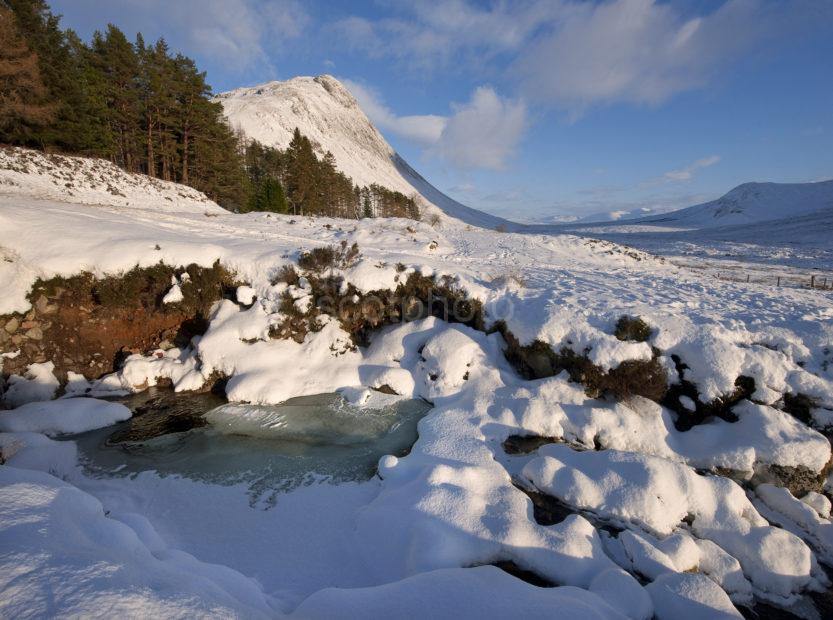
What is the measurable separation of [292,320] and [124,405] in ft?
15.9

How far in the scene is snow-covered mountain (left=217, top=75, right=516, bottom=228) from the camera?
111125 millimetres

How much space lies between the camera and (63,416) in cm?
840

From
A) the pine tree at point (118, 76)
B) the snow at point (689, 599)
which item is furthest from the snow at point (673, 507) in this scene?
the pine tree at point (118, 76)

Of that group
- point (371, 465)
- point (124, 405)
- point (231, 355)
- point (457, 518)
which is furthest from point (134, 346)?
point (457, 518)

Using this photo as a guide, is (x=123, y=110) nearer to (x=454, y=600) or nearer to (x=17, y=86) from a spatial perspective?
(x=17, y=86)

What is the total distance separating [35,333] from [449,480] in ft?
40.1

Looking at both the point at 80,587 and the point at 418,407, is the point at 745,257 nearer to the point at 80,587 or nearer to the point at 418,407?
the point at 418,407

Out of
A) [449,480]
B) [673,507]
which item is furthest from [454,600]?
[673,507]

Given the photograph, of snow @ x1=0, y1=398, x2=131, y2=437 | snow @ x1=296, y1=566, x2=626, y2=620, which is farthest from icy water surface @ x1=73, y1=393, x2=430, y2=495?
snow @ x1=296, y1=566, x2=626, y2=620

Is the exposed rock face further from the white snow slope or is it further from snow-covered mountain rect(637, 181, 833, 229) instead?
snow-covered mountain rect(637, 181, 833, 229)

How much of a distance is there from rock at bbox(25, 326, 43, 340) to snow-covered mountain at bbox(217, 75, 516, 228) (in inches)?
3868

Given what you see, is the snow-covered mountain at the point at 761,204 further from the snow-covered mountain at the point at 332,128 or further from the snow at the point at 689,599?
the snow at the point at 689,599

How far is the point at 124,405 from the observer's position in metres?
9.33

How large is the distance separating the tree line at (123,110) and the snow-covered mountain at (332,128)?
2668 inches
